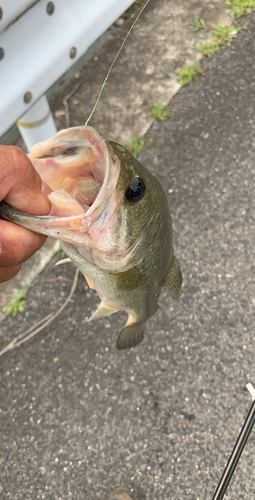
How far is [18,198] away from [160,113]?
101 inches

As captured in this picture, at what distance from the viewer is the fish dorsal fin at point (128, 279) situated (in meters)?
1.43

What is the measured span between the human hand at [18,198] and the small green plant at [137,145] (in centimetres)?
214

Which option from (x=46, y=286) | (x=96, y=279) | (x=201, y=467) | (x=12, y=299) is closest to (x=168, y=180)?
(x=46, y=286)

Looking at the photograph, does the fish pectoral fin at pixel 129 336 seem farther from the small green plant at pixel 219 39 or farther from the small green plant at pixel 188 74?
the small green plant at pixel 219 39

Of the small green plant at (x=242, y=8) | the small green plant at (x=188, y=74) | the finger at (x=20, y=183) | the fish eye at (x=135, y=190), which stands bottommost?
the small green plant at (x=188, y=74)

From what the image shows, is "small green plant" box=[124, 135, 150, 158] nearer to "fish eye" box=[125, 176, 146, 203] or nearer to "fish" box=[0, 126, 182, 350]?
"fish" box=[0, 126, 182, 350]

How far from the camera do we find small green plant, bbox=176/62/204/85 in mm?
3377

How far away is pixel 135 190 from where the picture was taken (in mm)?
1186

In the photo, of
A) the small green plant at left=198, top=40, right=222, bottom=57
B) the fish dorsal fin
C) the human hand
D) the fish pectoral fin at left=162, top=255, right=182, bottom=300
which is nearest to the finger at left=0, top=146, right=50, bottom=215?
the human hand

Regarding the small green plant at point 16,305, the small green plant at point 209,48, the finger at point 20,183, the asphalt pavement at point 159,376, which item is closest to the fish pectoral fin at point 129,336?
the asphalt pavement at point 159,376

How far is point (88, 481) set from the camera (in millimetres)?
2240

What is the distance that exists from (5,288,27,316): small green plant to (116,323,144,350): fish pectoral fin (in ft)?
3.69

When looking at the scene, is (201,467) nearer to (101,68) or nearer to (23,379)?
(23,379)

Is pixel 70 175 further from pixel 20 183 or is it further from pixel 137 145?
pixel 137 145
